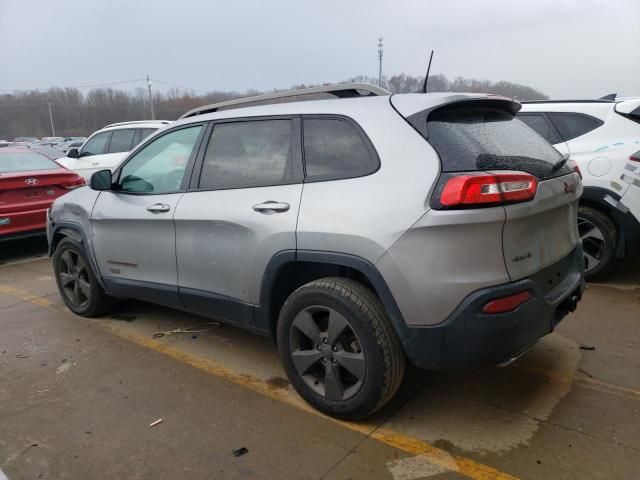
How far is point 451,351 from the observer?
8.16ft

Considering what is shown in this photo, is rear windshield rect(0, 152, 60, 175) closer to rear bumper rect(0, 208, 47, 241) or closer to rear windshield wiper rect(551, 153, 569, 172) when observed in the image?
rear bumper rect(0, 208, 47, 241)

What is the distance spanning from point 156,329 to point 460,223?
118 inches

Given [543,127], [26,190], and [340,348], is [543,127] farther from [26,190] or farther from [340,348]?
[26,190]

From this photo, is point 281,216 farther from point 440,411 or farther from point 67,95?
point 67,95

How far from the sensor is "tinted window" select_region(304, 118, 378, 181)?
8.95ft

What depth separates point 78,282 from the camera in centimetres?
464

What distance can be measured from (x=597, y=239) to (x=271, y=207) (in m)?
3.57

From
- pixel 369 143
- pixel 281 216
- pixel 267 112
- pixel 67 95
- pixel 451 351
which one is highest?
pixel 67 95

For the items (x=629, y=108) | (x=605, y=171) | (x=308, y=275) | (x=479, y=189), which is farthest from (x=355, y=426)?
(x=629, y=108)

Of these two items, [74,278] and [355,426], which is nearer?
[355,426]

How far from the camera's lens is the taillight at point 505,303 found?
7.88 ft

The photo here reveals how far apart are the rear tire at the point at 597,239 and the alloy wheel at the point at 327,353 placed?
10.8 feet

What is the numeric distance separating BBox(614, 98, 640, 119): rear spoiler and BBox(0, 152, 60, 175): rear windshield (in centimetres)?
725

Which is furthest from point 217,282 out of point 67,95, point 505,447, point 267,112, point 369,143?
point 67,95
